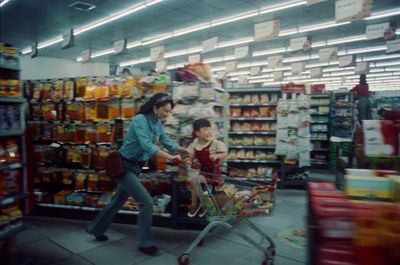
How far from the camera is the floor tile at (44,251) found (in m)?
3.37

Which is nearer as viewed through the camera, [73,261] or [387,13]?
[73,261]

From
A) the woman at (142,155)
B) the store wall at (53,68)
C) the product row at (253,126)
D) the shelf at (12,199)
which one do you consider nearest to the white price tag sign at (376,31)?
the product row at (253,126)

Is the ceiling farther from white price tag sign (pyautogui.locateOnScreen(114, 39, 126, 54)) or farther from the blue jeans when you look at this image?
the blue jeans

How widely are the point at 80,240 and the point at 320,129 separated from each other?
7.06m

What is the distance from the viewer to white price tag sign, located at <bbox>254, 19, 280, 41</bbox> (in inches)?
351

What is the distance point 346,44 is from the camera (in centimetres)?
1477

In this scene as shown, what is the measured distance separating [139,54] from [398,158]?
53.2 ft

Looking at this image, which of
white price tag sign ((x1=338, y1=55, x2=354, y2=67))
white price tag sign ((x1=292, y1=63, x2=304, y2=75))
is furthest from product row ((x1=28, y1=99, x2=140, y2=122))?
white price tag sign ((x1=292, y1=63, x2=304, y2=75))

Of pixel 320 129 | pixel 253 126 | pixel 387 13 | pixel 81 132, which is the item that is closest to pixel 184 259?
pixel 81 132

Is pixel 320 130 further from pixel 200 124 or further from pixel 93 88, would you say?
pixel 93 88

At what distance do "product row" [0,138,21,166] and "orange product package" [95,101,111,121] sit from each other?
153cm

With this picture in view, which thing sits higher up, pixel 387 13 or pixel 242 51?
pixel 387 13

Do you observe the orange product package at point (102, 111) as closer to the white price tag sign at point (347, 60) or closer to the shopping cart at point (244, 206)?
the shopping cart at point (244, 206)

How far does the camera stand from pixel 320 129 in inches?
341
